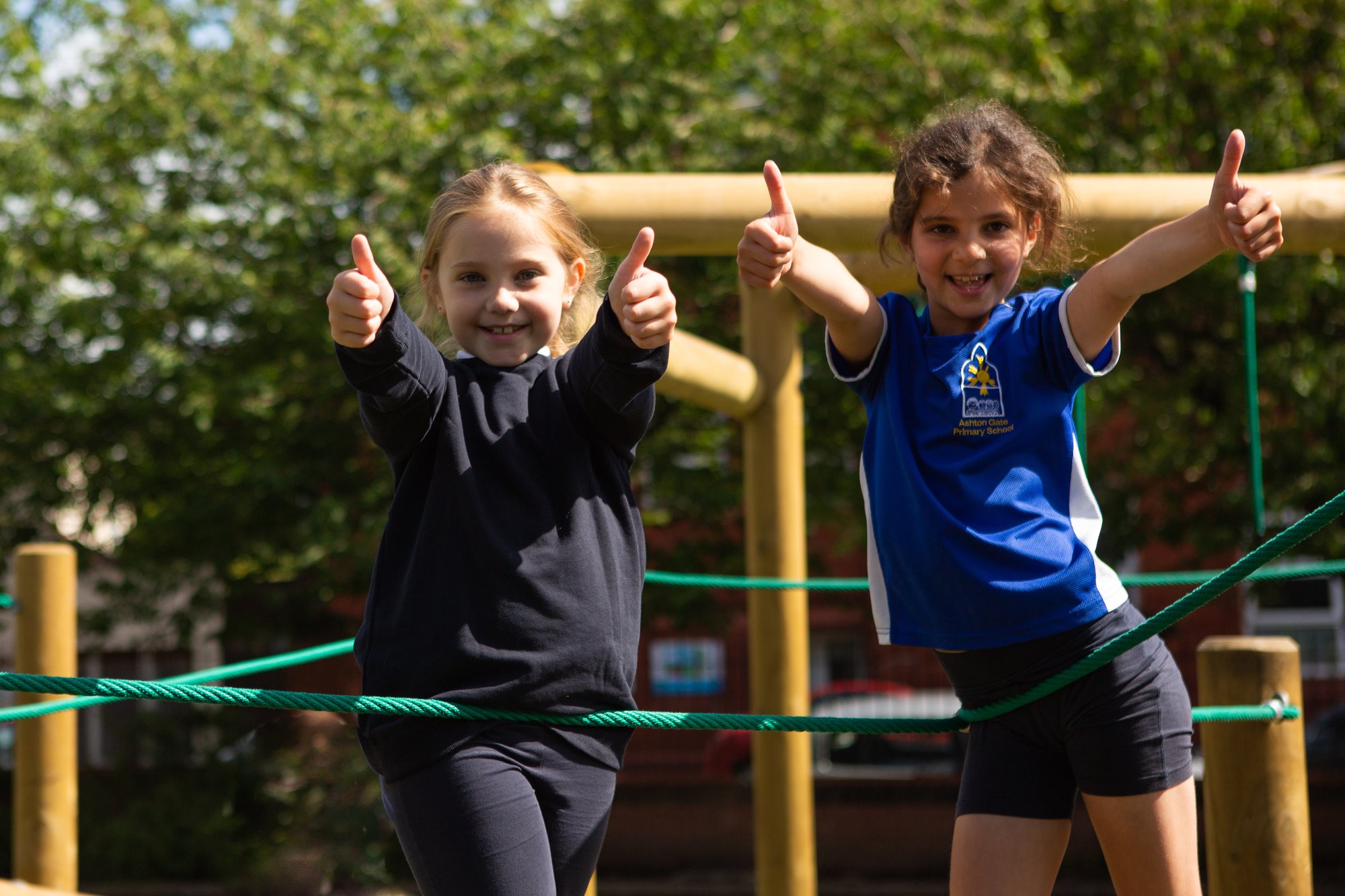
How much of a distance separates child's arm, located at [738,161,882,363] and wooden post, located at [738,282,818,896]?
62.0 inches

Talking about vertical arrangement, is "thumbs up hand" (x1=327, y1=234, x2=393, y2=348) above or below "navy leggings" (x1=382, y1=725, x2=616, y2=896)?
above

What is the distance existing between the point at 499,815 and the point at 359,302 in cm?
64

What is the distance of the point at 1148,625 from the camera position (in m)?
1.81

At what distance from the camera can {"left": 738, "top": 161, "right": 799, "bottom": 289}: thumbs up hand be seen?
175cm

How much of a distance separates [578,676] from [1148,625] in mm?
774

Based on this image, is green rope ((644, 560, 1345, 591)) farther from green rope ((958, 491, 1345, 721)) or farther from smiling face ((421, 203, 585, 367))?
smiling face ((421, 203, 585, 367))

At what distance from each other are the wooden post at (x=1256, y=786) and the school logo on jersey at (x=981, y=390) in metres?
0.91

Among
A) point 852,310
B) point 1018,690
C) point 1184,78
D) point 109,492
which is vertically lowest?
point 1018,690

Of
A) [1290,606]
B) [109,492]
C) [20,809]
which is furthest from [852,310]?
[1290,606]

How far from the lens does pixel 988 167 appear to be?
1.96 m

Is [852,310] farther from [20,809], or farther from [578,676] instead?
[20,809]

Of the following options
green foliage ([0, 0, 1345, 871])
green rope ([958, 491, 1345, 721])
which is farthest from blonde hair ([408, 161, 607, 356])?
green foliage ([0, 0, 1345, 871])

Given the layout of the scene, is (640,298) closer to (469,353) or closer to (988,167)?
(469,353)

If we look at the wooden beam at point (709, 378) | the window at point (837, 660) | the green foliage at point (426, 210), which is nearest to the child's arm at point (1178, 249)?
the wooden beam at point (709, 378)
